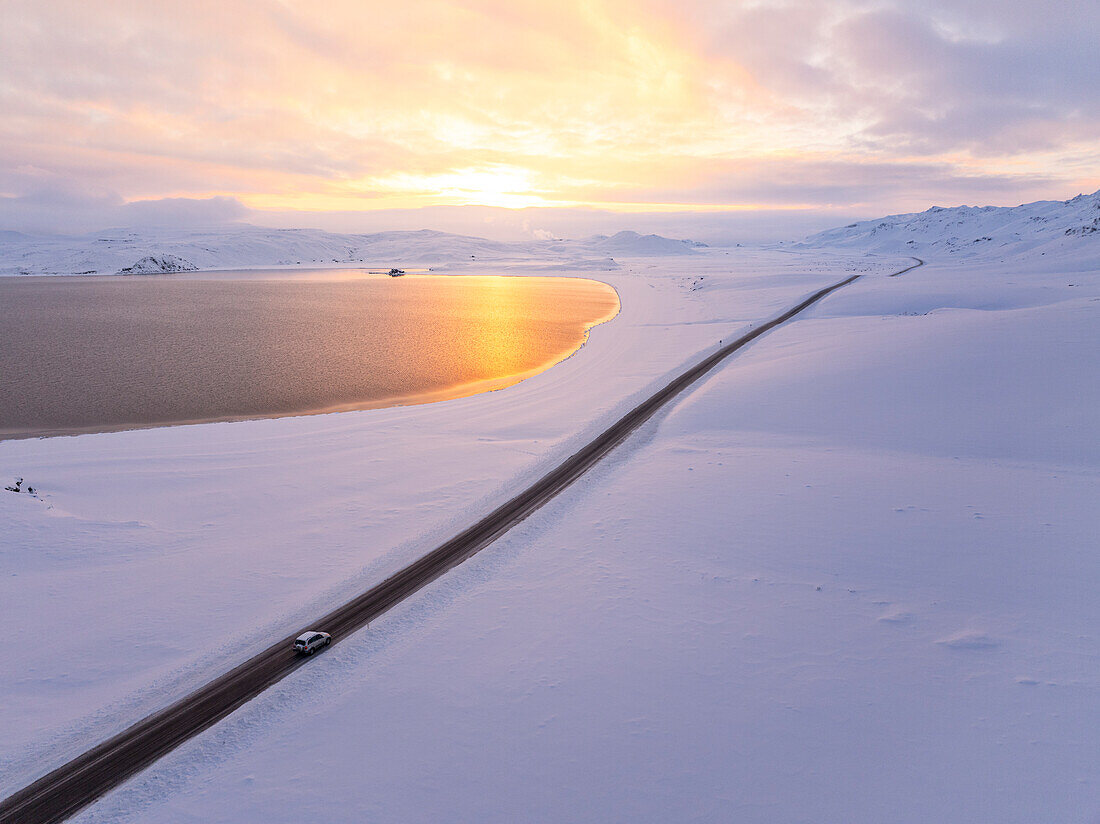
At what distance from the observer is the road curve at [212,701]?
11852mm

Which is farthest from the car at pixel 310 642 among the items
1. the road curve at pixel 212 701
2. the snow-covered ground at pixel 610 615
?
the snow-covered ground at pixel 610 615

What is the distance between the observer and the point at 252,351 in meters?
60.5

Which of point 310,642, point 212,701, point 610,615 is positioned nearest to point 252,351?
point 310,642

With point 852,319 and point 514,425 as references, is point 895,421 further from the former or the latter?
point 852,319

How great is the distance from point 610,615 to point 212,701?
11.0m

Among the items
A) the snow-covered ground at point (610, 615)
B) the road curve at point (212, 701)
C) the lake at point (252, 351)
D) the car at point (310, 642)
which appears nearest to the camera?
the snow-covered ground at point (610, 615)

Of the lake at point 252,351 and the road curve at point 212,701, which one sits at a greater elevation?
the lake at point 252,351

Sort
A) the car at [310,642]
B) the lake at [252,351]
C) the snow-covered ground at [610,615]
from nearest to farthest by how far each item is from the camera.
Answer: the snow-covered ground at [610,615], the car at [310,642], the lake at [252,351]

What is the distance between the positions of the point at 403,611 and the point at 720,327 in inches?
2405

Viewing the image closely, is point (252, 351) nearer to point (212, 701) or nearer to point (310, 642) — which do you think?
point (310, 642)

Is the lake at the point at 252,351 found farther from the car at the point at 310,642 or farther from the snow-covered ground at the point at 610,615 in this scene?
the car at the point at 310,642

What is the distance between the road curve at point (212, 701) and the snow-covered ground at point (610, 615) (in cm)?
51

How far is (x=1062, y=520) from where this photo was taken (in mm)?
19594

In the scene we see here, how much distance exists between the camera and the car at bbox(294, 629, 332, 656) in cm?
1574
